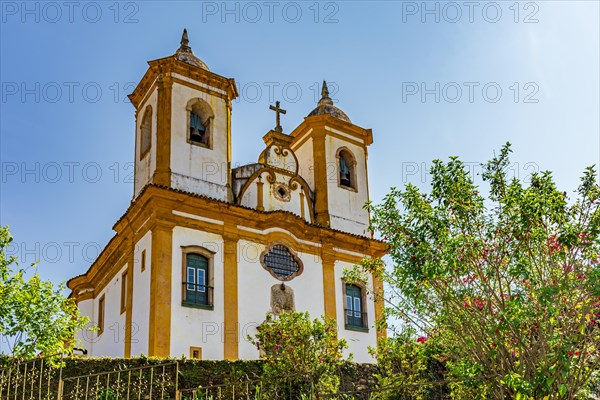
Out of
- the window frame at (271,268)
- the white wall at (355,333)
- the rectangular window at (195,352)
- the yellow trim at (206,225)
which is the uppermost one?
the yellow trim at (206,225)

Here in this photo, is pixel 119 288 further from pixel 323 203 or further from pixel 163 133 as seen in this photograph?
pixel 323 203

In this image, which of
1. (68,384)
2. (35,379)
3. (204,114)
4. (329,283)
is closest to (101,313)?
(204,114)

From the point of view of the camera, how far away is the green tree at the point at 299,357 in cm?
1550

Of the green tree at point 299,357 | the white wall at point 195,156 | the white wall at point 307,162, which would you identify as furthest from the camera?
the white wall at point 307,162

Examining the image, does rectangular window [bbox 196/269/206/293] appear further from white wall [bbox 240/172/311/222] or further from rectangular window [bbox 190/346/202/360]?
white wall [bbox 240/172/311/222]

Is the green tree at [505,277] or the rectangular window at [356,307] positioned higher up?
the rectangular window at [356,307]

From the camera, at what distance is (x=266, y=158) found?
2462cm

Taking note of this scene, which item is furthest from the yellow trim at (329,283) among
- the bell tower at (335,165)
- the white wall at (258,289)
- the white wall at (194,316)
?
the white wall at (194,316)

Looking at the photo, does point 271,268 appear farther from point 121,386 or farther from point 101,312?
point 121,386

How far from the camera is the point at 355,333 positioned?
23.2 metres

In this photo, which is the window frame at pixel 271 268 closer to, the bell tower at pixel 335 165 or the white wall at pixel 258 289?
the white wall at pixel 258 289

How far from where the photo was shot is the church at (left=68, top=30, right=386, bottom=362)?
20047 mm

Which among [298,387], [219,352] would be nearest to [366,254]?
[219,352]

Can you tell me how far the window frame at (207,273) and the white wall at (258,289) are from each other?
0.97 meters
